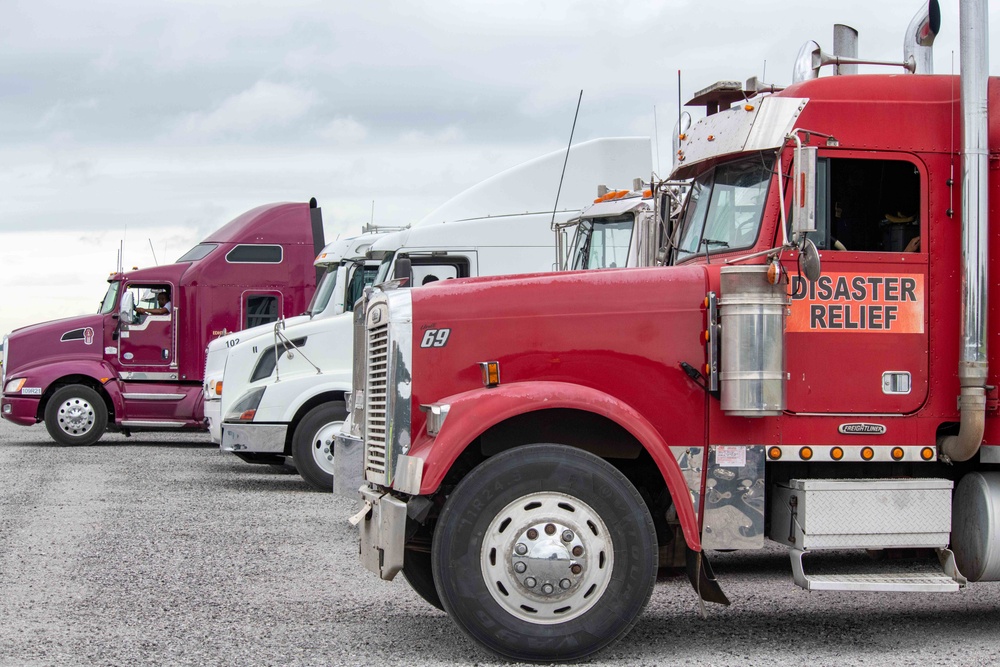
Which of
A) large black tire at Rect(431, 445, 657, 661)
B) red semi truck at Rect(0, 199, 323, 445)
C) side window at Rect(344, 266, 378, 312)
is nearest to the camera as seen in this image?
large black tire at Rect(431, 445, 657, 661)

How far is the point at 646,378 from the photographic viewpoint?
642 cm

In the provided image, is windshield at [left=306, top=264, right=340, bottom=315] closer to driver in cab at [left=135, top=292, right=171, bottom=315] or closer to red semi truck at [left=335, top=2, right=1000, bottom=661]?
driver in cab at [left=135, top=292, right=171, bottom=315]

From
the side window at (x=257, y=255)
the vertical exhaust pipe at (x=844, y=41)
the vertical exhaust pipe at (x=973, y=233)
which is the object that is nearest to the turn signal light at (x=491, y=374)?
the vertical exhaust pipe at (x=973, y=233)

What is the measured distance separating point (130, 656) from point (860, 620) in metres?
4.09

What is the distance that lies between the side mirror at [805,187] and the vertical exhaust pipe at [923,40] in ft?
5.96

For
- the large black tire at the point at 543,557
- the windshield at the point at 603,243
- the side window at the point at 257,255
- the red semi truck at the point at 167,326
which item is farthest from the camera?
the side window at the point at 257,255

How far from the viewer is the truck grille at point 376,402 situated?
6586 mm

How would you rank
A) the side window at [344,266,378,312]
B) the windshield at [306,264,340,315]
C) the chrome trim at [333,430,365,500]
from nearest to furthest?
the chrome trim at [333,430,365,500] < the side window at [344,266,378,312] < the windshield at [306,264,340,315]

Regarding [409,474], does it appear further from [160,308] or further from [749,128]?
[160,308]

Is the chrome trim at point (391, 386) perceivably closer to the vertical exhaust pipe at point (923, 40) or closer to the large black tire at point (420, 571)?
the large black tire at point (420, 571)

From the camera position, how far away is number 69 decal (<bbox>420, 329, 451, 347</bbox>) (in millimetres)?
6422

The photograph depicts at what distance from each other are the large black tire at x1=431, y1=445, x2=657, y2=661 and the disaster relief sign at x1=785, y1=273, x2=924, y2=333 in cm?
137

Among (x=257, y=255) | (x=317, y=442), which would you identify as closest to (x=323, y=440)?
(x=317, y=442)

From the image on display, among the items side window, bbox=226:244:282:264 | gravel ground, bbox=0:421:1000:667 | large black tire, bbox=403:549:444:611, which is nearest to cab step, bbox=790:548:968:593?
gravel ground, bbox=0:421:1000:667
